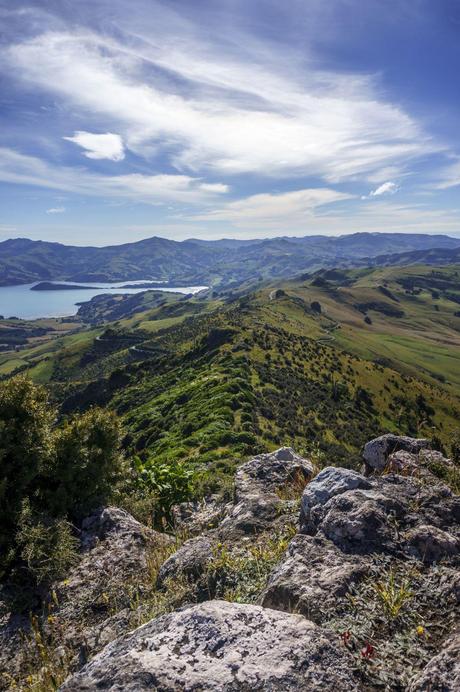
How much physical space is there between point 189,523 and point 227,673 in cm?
910

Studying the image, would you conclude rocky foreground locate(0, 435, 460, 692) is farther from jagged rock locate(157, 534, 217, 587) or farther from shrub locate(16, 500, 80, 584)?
shrub locate(16, 500, 80, 584)

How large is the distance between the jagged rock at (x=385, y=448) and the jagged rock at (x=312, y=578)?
23.2 ft

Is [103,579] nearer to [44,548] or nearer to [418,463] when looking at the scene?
[44,548]

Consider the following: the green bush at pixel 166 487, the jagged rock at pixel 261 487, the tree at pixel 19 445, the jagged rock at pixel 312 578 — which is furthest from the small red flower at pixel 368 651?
the green bush at pixel 166 487

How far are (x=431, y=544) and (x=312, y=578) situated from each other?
2.34 meters

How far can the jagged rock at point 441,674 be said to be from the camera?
14.3ft

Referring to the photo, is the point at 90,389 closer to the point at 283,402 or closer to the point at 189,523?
the point at 283,402

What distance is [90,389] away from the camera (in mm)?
139375

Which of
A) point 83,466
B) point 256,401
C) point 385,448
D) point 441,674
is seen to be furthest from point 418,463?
point 256,401

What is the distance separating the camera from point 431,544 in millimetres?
7246

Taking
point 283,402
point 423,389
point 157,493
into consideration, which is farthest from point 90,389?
point 157,493

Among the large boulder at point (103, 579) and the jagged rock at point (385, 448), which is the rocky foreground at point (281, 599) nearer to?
the large boulder at point (103, 579)

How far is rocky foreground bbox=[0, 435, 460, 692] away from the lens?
4949mm

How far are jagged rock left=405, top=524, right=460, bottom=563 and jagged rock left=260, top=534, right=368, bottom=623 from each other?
3.40ft
